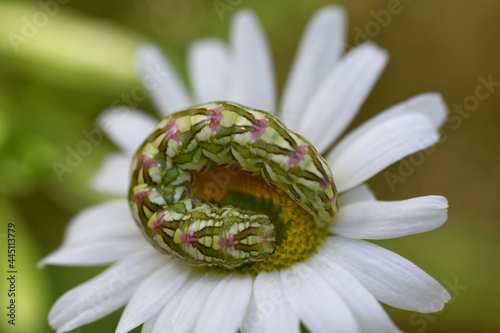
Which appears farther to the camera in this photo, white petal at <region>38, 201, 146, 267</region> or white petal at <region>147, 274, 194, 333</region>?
white petal at <region>38, 201, 146, 267</region>

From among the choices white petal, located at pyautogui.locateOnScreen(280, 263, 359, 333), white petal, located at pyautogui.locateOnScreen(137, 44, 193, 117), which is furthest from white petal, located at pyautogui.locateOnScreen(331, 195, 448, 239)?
white petal, located at pyautogui.locateOnScreen(137, 44, 193, 117)

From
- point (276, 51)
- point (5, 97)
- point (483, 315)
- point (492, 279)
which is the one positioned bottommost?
point (483, 315)

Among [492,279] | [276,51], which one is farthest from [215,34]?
A: [492,279]

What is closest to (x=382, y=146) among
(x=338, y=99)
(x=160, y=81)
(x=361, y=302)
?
(x=338, y=99)

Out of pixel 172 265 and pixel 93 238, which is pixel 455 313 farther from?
pixel 93 238

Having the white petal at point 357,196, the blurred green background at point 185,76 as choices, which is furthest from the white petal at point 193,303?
the blurred green background at point 185,76

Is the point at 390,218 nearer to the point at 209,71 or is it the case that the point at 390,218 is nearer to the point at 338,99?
the point at 338,99

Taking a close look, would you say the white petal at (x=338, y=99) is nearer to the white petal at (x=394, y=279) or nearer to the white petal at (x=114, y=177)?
the white petal at (x=394, y=279)

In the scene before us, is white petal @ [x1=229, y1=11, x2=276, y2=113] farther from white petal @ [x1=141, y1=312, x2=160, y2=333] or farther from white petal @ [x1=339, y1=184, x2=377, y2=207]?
white petal @ [x1=141, y1=312, x2=160, y2=333]
